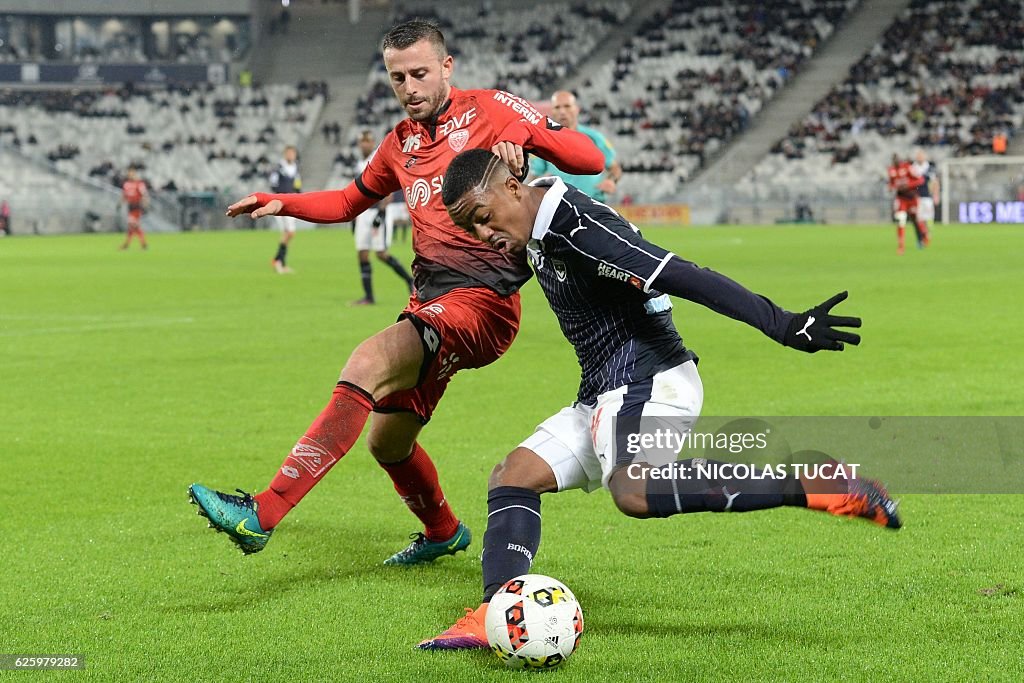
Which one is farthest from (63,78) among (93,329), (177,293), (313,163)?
(93,329)

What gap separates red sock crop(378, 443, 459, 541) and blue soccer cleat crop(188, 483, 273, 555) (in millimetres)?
981

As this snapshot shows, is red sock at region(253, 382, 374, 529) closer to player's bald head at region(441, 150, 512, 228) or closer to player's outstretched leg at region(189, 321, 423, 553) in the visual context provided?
player's outstretched leg at region(189, 321, 423, 553)

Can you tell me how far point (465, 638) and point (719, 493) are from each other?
0.91m

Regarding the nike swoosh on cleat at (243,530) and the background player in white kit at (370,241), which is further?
the background player in white kit at (370,241)

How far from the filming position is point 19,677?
3939 mm

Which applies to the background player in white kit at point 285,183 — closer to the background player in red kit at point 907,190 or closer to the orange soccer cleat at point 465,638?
the background player in red kit at point 907,190

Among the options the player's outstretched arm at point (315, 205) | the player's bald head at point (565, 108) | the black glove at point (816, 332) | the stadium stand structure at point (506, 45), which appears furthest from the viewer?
the stadium stand structure at point (506, 45)

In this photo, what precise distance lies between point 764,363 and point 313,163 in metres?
44.6

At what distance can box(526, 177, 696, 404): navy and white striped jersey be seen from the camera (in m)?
4.10

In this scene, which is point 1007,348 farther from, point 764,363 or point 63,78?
point 63,78

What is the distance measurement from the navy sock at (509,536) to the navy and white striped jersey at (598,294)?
0.44m

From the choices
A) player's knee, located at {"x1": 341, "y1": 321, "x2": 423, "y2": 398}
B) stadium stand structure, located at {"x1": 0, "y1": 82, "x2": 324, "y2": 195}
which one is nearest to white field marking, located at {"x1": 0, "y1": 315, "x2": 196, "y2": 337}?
player's knee, located at {"x1": 341, "y1": 321, "x2": 423, "y2": 398}

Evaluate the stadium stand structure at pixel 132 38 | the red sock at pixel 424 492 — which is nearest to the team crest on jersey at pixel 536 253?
the red sock at pixel 424 492

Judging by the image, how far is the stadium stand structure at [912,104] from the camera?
1779 inches
